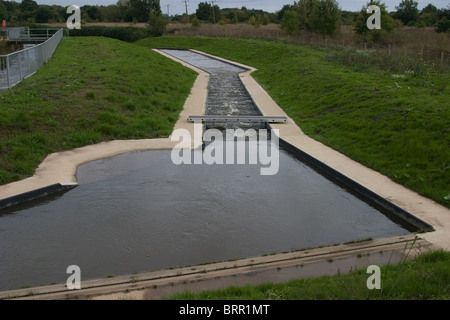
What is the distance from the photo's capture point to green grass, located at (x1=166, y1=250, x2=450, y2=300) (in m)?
4.87

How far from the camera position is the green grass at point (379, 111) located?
33.4 feet

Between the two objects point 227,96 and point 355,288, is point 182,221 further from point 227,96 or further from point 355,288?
point 227,96

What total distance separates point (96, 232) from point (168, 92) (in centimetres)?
1305

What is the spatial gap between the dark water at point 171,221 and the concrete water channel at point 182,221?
0.02 meters

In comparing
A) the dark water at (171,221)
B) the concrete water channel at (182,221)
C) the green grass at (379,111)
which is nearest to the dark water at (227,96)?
the green grass at (379,111)

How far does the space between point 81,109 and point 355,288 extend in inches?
447

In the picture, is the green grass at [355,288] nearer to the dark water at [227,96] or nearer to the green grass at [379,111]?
the green grass at [379,111]

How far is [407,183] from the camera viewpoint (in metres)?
9.46

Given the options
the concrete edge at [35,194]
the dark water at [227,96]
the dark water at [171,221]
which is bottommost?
the dark water at [171,221]

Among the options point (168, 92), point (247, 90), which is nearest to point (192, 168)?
point (168, 92)

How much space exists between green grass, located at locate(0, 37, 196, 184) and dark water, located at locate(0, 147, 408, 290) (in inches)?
69.1

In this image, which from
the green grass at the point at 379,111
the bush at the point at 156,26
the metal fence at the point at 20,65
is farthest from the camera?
the bush at the point at 156,26

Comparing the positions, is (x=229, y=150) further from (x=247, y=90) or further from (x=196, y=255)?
(x=247, y=90)

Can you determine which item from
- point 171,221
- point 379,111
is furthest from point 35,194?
point 379,111
